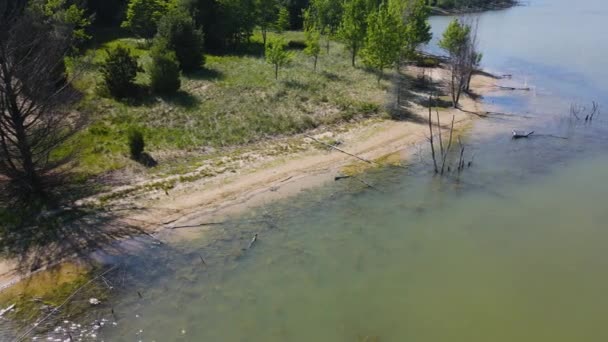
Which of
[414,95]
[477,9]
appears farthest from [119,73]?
[477,9]

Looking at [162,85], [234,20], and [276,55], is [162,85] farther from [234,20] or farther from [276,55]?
[234,20]

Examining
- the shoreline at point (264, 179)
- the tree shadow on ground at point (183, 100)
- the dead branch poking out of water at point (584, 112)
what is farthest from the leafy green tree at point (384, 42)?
the tree shadow on ground at point (183, 100)

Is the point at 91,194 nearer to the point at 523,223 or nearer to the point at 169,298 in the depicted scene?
the point at 169,298

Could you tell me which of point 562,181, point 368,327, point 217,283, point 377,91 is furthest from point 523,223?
point 377,91

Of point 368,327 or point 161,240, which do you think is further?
point 161,240

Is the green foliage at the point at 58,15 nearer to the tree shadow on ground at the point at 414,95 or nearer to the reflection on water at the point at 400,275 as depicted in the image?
the reflection on water at the point at 400,275
